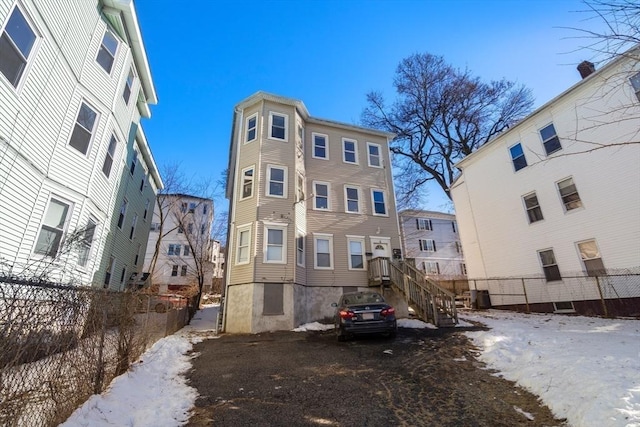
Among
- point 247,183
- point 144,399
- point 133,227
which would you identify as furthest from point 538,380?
point 133,227

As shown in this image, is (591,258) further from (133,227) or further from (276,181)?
(133,227)

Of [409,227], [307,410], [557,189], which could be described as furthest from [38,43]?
[409,227]

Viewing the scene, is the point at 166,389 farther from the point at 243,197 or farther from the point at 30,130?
the point at 243,197

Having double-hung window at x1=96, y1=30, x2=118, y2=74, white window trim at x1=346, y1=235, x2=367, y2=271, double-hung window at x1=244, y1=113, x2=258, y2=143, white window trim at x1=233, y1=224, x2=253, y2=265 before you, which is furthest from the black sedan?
double-hung window at x1=96, y1=30, x2=118, y2=74

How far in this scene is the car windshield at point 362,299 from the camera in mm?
10354

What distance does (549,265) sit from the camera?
612 inches

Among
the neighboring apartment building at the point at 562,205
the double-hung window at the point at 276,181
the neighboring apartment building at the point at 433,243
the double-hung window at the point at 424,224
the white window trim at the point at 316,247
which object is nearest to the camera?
the neighboring apartment building at the point at 562,205

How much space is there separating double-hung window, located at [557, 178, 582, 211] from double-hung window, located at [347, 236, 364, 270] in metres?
10.2

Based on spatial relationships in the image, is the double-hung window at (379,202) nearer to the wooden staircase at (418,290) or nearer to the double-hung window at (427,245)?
the wooden staircase at (418,290)

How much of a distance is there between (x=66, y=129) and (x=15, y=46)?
2565 mm

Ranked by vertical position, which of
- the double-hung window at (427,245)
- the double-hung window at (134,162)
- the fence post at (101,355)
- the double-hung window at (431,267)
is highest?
the double-hung window at (134,162)

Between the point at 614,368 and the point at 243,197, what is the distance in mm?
14171

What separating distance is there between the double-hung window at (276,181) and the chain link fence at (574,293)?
42.8 feet

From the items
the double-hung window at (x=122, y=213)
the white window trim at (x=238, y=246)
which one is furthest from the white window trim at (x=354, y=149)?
the double-hung window at (x=122, y=213)
